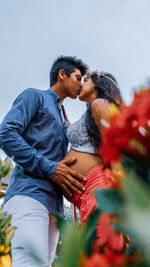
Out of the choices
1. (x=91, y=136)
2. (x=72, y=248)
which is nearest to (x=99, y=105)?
(x=91, y=136)

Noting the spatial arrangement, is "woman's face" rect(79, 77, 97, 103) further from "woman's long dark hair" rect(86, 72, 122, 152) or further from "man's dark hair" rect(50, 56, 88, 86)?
"man's dark hair" rect(50, 56, 88, 86)

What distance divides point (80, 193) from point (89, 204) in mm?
140

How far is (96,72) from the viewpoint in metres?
2.26

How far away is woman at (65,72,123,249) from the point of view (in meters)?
1.53

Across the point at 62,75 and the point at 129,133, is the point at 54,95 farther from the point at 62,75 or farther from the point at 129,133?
the point at 129,133

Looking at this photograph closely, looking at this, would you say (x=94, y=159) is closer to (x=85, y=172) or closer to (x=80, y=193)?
(x=85, y=172)

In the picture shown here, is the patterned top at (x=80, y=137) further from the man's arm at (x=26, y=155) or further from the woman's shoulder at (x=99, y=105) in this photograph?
the woman's shoulder at (x=99, y=105)

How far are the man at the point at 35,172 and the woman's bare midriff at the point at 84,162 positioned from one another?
0.04 meters

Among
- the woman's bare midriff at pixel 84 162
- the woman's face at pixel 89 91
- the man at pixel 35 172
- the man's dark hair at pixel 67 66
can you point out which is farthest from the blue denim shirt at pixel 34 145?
the man's dark hair at pixel 67 66

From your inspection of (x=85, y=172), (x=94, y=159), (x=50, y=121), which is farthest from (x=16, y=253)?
(x=50, y=121)

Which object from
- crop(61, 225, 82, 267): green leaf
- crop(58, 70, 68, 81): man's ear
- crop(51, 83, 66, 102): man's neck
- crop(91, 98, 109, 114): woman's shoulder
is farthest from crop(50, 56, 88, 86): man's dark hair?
crop(61, 225, 82, 267): green leaf

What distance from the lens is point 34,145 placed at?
1945 mm

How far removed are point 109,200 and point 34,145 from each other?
1.56 m

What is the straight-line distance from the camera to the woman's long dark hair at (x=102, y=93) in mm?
1779
